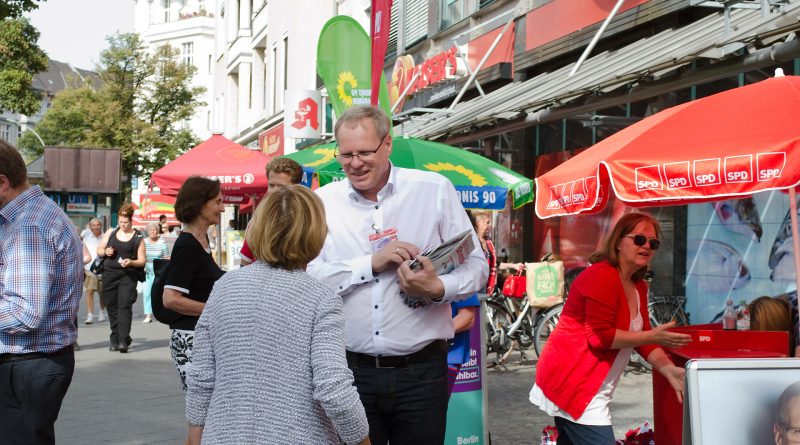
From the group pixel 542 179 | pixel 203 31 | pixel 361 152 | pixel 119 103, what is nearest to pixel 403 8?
pixel 542 179

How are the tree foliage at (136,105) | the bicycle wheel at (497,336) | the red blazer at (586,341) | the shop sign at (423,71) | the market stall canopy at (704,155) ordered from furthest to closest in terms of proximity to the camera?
the tree foliage at (136,105) → the shop sign at (423,71) → the bicycle wheel at (497,336) → the red blazer at (586,341) → the market stall canopy at (704,155)

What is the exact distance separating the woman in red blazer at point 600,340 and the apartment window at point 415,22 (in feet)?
56.1

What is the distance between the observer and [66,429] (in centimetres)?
806

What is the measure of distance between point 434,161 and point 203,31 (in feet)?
213

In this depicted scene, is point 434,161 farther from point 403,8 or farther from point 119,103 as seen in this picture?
point 119,103

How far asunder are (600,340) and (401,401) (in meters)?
1.15

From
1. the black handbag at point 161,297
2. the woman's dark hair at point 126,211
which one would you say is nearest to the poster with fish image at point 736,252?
the black handbag at point 161,297

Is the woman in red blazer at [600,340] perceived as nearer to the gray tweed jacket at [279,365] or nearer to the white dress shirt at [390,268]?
Answer: the white dress shirt at [390,268]

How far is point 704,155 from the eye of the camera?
420 centimetres

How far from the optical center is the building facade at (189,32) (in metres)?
70.2

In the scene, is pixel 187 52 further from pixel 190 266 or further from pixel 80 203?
pixel 190 266

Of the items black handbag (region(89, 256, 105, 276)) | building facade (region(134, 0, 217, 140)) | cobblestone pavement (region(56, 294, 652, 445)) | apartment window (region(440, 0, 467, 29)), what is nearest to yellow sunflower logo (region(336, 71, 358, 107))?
cobblestone pavement (region(56, 294, 652, 445))

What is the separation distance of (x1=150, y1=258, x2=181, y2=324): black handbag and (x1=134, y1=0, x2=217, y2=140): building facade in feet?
199

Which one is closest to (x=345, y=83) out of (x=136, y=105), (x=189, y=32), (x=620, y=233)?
(x=620, y=233)
